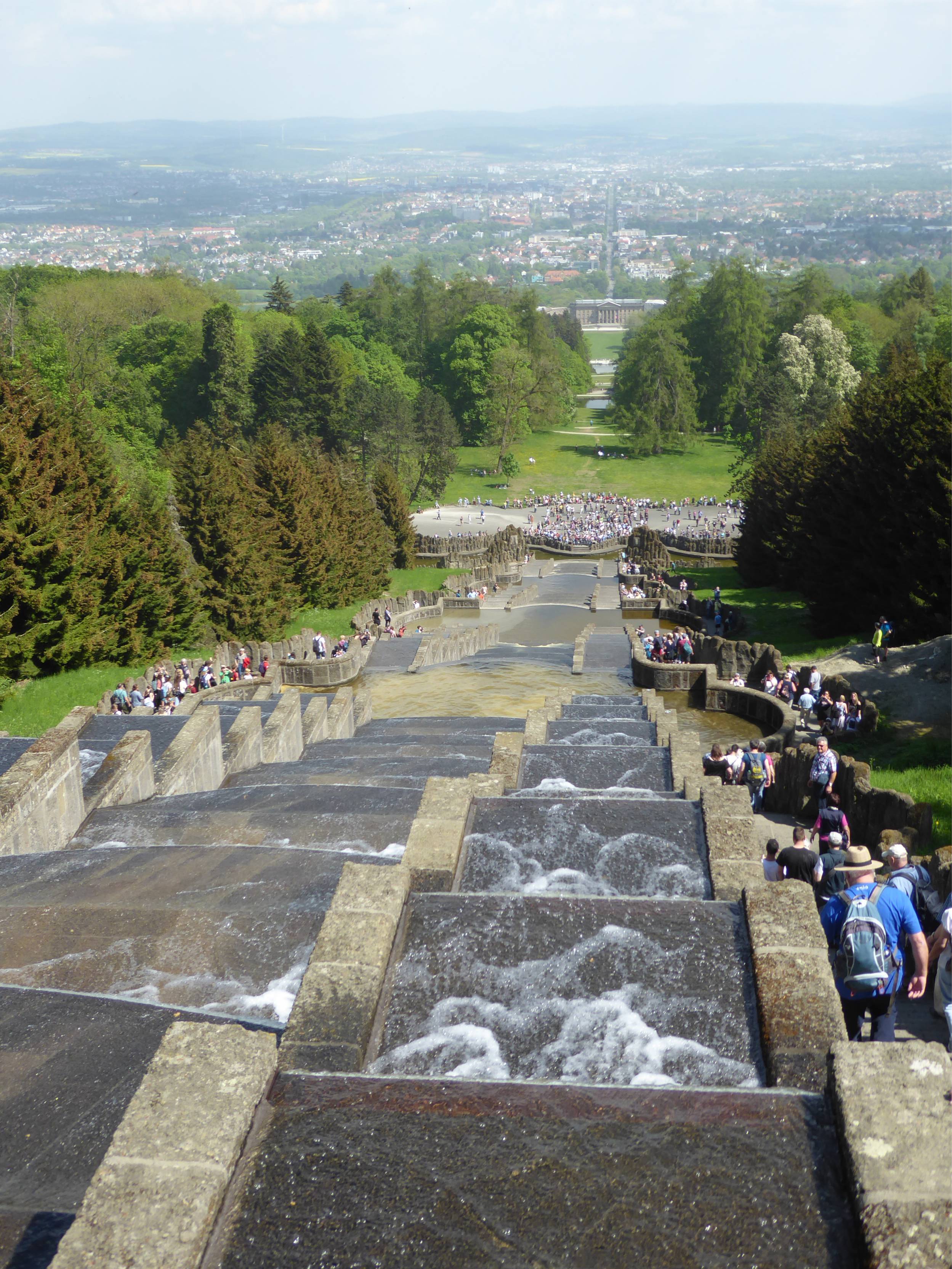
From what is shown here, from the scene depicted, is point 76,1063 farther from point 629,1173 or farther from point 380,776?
point 380,776

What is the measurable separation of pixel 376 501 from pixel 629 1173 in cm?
5808

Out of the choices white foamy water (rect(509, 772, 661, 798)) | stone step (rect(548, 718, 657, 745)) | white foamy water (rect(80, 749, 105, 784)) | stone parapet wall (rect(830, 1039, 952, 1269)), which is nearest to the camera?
stone parapet wall (rect(830, 1039, 952, 1269))

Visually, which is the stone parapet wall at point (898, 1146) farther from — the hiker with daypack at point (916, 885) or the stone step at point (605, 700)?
the stone step at point (605, 700)

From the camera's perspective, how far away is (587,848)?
344 inches

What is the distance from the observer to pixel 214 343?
3376 inches

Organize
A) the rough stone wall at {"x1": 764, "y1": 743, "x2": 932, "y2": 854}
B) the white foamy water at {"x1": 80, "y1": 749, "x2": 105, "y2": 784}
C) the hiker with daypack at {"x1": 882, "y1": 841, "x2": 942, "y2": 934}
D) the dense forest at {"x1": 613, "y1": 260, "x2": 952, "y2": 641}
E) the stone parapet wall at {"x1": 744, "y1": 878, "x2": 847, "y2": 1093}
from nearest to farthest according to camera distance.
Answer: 1. the stone parapet wall at {"x1": 744, "y1": 878, "x2": 847, "y2": 1093}
2. the hiker with daypack at {"x1": 882, "y1": 841, "x2": 942, "y2": 934}
3. the white foamy water at {"x1": 80, "y1": 749, "x2": 105, "y2": 784}
4. the rough stone wall at {"x1": 764, "y1": 743, "x2": 932, "y2": 854}
5. the dense forest at {"x1": 613, "y1": 260, "x2": 952, "y2": 641}

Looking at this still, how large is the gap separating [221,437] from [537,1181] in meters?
71.6

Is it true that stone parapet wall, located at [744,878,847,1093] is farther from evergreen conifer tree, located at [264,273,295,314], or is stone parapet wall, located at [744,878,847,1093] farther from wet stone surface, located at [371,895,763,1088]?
evergreen conifer tree, located at [264,273,295,314]

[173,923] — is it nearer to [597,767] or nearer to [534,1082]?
[534,1082]

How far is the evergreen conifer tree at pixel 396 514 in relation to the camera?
6106 cm

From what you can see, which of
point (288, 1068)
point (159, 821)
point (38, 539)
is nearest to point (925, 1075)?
point (288, 1068)

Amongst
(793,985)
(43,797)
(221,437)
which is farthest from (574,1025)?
(221,437)

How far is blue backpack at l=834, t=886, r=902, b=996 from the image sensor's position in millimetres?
7164

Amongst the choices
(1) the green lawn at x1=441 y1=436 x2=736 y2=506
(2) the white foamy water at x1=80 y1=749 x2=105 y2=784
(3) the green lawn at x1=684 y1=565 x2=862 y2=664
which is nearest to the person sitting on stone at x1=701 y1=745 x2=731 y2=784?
(2) the white foamy water at x1=80 y1=749 x2=105 y2=784
